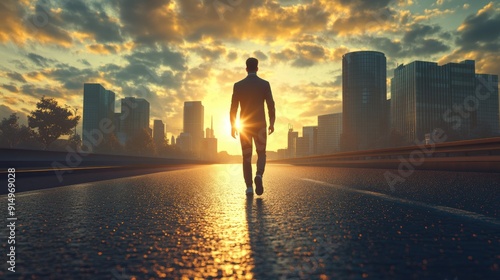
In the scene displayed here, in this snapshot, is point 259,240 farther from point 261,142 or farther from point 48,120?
point 48,120

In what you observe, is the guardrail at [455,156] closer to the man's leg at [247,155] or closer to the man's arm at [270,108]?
the man's arm at [270,108]

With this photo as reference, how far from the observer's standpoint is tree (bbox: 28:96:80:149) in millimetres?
107438

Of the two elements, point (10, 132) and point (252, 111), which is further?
point (10, 132)

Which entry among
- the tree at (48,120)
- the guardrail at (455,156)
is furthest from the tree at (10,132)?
the guardrail at (455,156)

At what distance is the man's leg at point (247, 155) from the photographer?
8070 mm

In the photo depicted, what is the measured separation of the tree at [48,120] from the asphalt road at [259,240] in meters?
112

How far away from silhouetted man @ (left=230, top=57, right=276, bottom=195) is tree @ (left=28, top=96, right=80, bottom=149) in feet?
363

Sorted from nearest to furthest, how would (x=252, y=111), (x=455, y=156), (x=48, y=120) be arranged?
(x=252, y=111) < (x=455, y=156) < (x=48, y=120)

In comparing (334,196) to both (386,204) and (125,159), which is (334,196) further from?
(125,159)

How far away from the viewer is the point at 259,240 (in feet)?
11.4

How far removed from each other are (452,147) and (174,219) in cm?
1113

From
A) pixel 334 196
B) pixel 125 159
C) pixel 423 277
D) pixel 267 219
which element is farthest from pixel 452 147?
pixel 125 159

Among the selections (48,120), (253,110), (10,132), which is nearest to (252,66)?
(253,110)

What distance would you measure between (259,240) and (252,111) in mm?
5198
